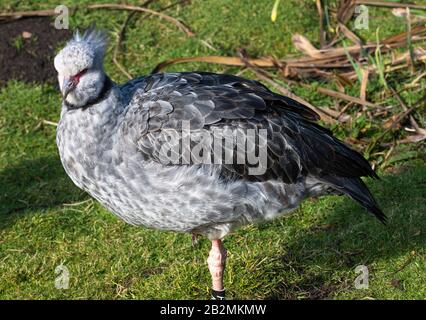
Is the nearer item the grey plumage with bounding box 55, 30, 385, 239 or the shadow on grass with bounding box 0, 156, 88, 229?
the grey plumage with bounding box 55, 30, 385, 239

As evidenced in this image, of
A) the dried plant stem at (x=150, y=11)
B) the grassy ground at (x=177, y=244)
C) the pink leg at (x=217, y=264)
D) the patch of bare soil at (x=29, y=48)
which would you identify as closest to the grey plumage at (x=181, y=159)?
the pink leg at (x=217, y=264)

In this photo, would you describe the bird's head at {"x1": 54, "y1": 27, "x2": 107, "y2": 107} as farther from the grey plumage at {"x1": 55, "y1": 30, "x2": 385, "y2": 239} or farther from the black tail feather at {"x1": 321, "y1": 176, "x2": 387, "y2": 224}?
the black tail feather at {"x1": 321, "y1": 176, "x2": 387, "y2": 224}

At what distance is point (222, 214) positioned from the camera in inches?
173

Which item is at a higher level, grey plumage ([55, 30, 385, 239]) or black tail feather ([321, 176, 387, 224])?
grey plumage ([55, 30, 385, 239])

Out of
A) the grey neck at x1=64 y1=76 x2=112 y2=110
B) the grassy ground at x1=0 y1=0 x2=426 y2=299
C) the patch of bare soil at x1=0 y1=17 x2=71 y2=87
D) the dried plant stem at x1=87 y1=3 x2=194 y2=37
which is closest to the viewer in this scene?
the grey neck at x1=64 y1=76 x2=112 y2=110

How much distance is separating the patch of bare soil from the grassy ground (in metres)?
0.38

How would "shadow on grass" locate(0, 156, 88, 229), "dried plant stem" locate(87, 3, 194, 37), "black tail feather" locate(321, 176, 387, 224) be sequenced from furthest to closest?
"dried plant stem" locate(87, 3, 194, 37) < "shadow on grass" locate(0, 156, 88, 229) < "black tail feather" locate(321, 176, 387, 224)

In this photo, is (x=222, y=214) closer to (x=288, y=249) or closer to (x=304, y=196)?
(x=304, y=196)

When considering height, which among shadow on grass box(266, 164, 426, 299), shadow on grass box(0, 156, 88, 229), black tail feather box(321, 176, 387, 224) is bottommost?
shadow on grass box(266, 164, 426, 299)

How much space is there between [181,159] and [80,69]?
2.23 feet

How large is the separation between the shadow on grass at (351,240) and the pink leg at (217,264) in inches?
15.1

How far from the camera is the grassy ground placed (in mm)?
5031

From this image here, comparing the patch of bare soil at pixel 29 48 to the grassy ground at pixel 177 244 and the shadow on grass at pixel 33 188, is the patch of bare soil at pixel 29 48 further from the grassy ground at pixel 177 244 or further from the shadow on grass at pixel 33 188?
the shadow on grass at pixel 33 188

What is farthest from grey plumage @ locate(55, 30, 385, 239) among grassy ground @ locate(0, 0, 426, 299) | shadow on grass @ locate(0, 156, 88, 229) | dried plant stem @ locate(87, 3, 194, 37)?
dried plant stem @ locate(87, 3, 194, 37)
